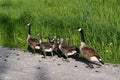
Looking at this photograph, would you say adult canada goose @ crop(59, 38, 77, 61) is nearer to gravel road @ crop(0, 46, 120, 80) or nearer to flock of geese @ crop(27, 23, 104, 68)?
flock of geese @ crop(27, 23, 104, 68)

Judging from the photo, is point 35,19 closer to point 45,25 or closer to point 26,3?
point 45,25

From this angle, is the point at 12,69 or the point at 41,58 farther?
the point at 41,58

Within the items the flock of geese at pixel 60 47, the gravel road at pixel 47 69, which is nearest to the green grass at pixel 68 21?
the flock of geese at pixel 60 47

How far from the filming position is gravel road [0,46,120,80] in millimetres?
9391

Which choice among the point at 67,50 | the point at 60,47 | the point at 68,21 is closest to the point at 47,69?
the point at 67,50

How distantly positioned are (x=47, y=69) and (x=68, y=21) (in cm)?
416

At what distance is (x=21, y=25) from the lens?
14.9 m

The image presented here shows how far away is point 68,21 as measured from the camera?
1409cm

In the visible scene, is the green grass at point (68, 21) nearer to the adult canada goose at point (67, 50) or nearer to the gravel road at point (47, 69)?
the adult canada goose at point (67, 50)

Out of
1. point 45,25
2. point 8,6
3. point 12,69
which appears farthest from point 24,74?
point 8,6

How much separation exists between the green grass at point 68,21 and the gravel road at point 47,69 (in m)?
1.43

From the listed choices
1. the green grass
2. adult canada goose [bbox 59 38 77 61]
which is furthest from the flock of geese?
the green grass

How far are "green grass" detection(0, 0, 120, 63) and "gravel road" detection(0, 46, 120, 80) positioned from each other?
1.43 meters

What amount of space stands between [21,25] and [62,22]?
1726 millimetres
